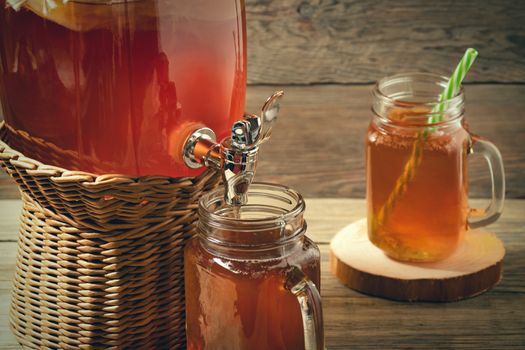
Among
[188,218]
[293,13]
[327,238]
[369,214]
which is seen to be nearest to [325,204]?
[327,238]

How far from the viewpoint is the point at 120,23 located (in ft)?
2.84

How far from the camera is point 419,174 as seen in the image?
1075 mm

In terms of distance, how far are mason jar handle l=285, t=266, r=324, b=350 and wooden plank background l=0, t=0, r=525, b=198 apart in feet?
2.10

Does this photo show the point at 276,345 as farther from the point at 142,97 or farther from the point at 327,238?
the point at 327,238

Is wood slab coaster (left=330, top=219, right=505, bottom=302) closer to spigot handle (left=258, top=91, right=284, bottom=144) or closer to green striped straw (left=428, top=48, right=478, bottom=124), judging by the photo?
green striped straw (left=428, top=48, right=478, bottom=124)

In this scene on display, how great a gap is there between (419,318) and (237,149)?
13.0 inches

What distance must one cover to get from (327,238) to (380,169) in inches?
7.2

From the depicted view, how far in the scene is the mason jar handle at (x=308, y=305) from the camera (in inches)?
32.6

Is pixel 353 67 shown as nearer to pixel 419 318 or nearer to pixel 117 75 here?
pixel 419 318

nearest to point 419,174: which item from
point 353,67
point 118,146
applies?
point 118,146

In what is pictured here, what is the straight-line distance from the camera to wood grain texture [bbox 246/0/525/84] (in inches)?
59.3

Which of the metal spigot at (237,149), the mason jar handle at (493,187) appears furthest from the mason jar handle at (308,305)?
the mason jar handle at (493,187)

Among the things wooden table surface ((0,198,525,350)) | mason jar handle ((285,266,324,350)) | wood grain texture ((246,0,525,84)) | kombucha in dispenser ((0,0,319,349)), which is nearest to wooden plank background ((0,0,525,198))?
wood grain texture ((246,0,525,84))

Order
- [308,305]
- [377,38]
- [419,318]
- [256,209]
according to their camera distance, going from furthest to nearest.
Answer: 1. [377,38]
2. [419,318]
3. [256,209]
4. [308,305]
